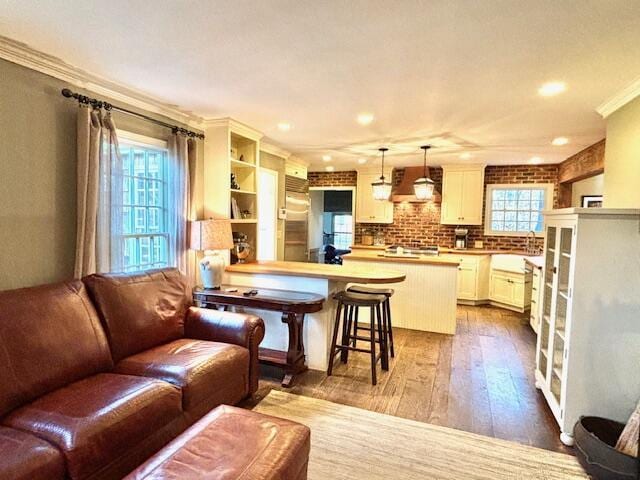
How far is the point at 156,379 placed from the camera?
2092 millimetres

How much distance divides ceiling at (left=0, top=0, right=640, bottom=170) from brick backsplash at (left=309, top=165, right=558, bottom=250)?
8.60ft

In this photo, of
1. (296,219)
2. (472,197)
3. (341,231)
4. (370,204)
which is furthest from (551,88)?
(341,231)

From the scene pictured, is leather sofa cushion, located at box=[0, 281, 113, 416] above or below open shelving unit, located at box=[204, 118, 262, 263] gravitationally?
below

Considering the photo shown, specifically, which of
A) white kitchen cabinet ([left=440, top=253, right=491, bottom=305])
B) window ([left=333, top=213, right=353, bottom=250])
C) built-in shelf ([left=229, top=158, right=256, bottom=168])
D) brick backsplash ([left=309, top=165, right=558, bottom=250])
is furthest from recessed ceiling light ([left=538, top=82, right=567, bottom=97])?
window ([left=333, top=213, right=353, bottom=250])

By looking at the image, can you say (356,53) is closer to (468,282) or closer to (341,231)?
(468,282)

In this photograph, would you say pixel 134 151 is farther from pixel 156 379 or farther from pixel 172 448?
pixel 172 448

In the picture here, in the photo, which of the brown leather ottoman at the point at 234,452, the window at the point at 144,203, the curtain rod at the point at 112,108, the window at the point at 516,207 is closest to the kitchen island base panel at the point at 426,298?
the window at the point at 516,207

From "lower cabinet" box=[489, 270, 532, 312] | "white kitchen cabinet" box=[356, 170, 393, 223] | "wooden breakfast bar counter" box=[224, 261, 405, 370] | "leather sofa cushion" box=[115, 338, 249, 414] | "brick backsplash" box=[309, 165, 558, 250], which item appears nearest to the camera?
"leather sofa cushion" box=[115, 338, 249, 414]

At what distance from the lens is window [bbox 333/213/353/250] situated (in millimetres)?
9609

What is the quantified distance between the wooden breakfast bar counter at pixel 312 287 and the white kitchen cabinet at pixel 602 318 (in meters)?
1.32

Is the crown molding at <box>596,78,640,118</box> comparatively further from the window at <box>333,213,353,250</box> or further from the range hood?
the window at <box>333,213,353,250</box>

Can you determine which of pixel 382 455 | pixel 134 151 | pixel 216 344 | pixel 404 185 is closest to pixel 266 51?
pixel 134 151

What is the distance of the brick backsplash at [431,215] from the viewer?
6223mm

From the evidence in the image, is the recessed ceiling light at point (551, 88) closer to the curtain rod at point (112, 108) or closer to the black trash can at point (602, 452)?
the black trash can at point (602, 452)
